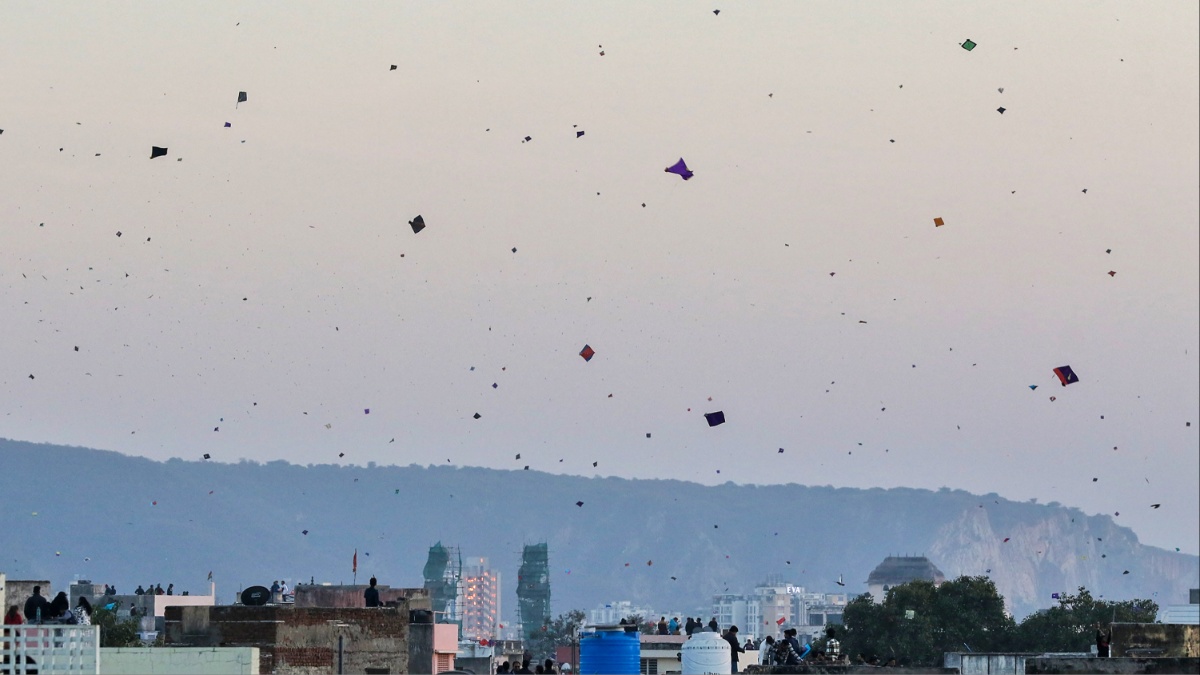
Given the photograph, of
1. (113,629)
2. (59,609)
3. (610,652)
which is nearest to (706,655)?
(610,652)

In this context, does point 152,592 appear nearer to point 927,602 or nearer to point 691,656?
point 927,602

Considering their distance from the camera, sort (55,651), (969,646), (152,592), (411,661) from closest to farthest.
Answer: (55,651)
(411,661)
(152,592)
(969,646)

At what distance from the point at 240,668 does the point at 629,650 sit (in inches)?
241

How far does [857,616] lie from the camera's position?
529 feet

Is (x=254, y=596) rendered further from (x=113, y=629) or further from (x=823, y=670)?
(x=113, y=629)

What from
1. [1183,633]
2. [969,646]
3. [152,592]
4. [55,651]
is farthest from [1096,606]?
[55,651]

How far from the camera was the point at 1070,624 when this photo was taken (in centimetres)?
15338

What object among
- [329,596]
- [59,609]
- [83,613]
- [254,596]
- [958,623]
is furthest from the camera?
[958,623]

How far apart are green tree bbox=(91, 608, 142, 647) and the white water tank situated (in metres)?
70.8

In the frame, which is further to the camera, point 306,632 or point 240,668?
point 306,632

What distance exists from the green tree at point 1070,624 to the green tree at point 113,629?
6412cm

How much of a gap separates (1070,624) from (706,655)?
414 ft

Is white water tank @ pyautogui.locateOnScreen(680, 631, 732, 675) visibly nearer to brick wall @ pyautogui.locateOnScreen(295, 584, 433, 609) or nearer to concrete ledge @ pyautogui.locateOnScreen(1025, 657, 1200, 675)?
concrete ledge @ pyautogui.locateOnScreen(1025, 657, 1200, 675)

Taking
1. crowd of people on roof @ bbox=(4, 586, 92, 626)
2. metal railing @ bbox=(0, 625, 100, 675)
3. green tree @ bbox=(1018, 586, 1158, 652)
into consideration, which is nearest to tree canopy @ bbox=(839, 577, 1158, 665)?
green tree @ bbox=(1018, 586, 1158, 652)
